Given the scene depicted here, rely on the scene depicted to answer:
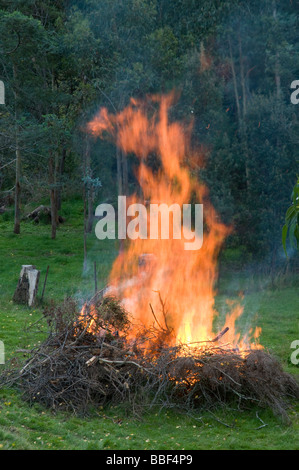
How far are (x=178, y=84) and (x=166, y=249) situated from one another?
11.6 meters

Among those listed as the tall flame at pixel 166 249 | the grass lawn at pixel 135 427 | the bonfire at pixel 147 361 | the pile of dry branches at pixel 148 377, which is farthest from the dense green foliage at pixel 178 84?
the pile of dry branches at pixel 148 377

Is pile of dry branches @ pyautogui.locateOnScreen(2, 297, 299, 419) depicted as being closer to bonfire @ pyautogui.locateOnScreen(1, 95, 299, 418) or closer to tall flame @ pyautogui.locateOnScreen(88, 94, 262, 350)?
bonfire @ pyautogui.locateOnScreen(1, 95, 299, 418)

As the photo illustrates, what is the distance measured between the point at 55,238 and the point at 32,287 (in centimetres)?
1473

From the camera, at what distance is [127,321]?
930 cm

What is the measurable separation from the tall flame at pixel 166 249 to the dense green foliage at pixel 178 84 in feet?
2.18

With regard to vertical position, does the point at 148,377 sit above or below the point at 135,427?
above

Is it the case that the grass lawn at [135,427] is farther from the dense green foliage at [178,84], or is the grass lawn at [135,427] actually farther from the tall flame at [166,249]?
the dense green foliage at [178,84]

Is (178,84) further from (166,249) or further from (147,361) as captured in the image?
(147,361)

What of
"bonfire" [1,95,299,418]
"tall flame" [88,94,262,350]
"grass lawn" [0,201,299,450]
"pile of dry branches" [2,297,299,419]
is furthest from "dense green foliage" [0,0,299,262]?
"pile of dry branches" [2,297,299,419]

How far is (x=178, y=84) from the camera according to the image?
2675 centimetres

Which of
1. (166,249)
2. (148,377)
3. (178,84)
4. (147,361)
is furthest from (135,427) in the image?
(178,84)

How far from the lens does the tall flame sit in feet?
33.5

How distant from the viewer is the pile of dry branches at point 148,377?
8.04 meters
